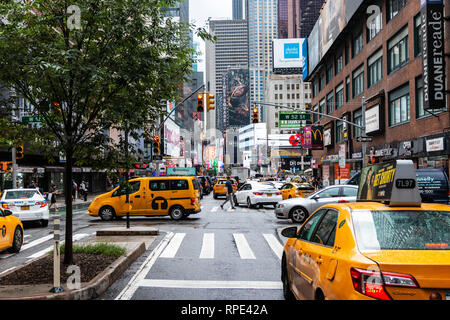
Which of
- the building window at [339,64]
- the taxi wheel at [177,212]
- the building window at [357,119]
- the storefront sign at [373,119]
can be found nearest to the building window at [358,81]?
the building window at [357,119]

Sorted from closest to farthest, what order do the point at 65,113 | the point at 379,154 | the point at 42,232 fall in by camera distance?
the point at 65,113
the point at 42,232
the point at 379,154

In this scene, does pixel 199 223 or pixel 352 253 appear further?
pixel 199 223

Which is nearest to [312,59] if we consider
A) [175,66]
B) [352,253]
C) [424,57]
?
[424,57]

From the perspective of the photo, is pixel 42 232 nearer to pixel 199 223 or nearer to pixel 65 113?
pixel 199 223

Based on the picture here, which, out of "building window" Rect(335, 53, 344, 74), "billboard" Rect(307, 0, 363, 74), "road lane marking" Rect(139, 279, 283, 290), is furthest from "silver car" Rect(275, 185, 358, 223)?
"building window" Rect(335, 53, 344, 74)

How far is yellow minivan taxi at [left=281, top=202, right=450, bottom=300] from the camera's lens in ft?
12.1

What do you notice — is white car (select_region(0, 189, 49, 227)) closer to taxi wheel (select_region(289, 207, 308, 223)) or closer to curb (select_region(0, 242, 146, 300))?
curb (select_region(0, 242, 146, 300))

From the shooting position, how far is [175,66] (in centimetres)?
944

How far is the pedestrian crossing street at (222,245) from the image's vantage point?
11.4 meters

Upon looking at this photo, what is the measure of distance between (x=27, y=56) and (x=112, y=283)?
4318 millimetres

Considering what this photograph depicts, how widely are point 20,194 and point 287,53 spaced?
128 meters

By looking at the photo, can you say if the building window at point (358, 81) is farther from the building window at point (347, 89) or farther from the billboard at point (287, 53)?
the billboard at point (287, 53)

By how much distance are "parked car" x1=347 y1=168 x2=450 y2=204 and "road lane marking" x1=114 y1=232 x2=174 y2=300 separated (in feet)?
33.1

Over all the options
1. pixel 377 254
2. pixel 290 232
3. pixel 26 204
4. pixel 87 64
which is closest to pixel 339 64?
pixel 26 204
